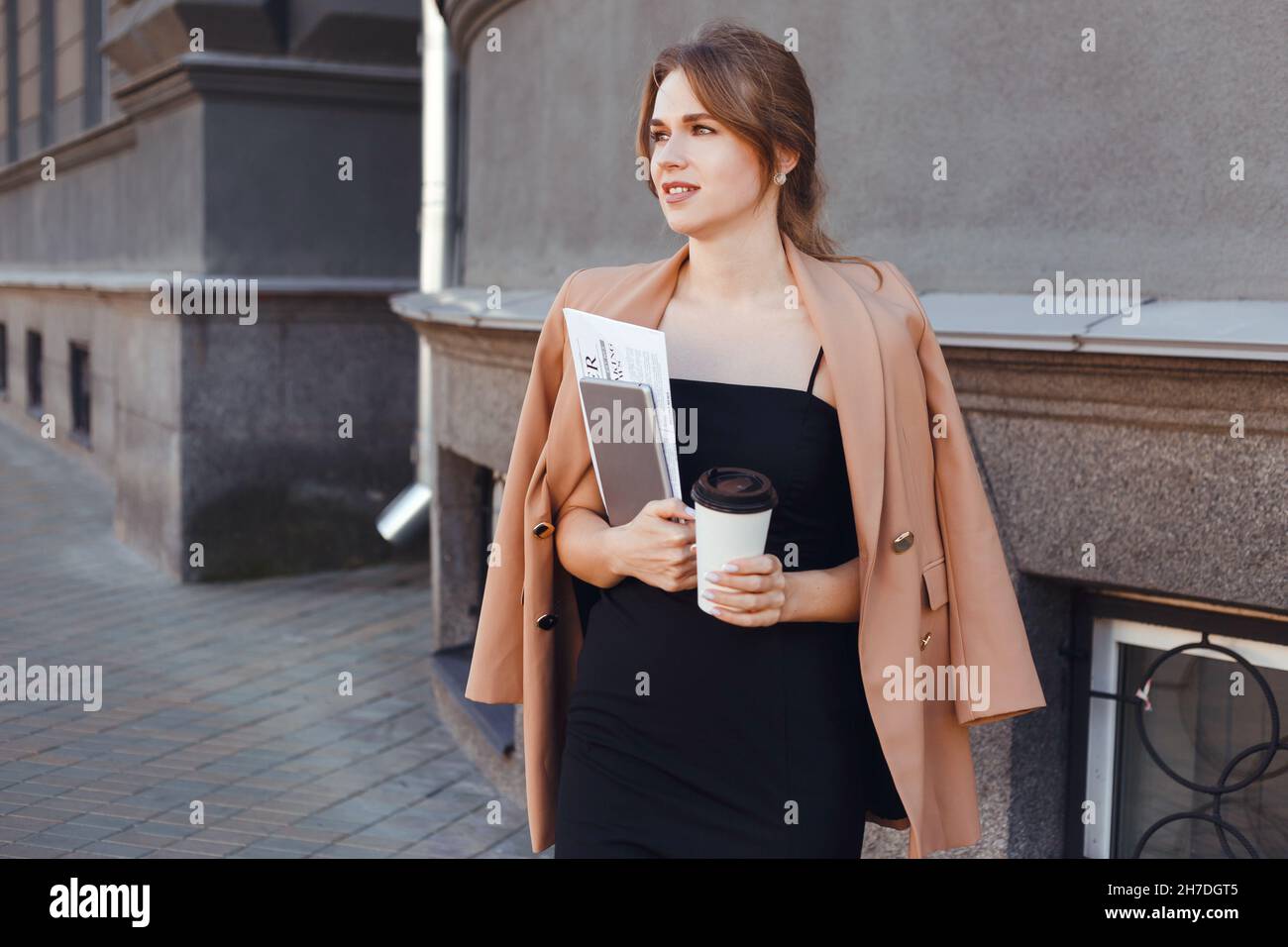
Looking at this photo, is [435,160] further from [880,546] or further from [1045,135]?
[880,546]

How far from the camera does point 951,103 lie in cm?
389

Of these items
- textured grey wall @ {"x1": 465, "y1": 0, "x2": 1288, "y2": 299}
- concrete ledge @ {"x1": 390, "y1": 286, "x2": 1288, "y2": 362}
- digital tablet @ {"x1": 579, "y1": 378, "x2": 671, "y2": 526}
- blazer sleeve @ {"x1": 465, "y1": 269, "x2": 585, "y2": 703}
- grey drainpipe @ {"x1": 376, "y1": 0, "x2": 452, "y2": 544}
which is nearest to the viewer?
digital tablet @ {"x1": 579, "y1": 378, "x2": 671, "y2": 526}

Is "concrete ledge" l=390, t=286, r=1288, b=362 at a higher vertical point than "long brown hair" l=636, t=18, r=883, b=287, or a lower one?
lower

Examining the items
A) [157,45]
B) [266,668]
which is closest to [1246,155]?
[266,668]

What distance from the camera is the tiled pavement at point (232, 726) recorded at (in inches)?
213

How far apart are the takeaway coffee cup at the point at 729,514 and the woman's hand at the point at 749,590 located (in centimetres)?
1

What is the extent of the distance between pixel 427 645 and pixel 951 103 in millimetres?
5344

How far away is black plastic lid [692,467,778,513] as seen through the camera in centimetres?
227

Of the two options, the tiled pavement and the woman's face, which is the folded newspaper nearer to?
the woman's face

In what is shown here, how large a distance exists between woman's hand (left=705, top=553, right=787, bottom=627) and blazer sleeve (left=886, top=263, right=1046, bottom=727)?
0.42m

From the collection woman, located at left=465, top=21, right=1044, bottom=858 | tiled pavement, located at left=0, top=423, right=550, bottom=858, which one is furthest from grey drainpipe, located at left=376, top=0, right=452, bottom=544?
woman, located at left=465, top=21, right=1044, bottom=858

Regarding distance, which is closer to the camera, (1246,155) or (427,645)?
(1246,155)

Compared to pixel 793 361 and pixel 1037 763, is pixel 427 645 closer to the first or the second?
pixel 1037 763
